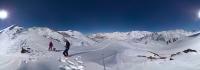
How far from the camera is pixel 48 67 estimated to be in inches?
1300

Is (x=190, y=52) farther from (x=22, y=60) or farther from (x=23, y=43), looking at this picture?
(x=23, y=43)

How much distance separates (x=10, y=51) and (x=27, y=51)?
9.58 ft

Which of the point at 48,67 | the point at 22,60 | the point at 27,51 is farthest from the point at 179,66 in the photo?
the point at 27,51

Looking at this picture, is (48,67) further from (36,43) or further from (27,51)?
(36,43)

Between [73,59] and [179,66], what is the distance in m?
12.0

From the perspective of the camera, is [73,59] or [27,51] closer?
[73,59]

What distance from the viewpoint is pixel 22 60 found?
35.5m

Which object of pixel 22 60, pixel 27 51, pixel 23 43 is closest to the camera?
pixel 22 60

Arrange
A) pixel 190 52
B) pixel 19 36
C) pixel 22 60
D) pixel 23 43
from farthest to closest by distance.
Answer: pixel 19 36, pixel 23 43, pixel 190 52, pixel 22 60

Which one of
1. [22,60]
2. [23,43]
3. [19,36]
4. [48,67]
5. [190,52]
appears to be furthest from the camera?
[19,36]

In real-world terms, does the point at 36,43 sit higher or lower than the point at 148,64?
higher

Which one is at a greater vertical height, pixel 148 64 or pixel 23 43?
pixel 23 43

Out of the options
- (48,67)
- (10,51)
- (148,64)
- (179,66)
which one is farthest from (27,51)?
(179,66)

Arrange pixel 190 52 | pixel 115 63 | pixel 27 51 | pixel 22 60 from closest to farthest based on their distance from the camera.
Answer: pixel 22 60 → pixel 115 63 → pixel 190 52 → pixel 27 51
